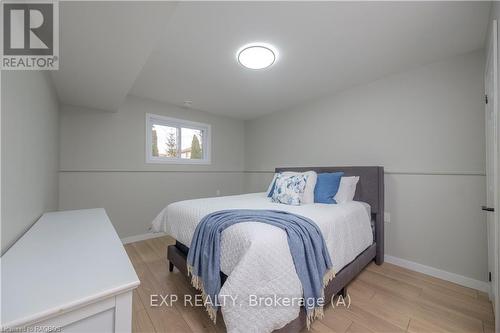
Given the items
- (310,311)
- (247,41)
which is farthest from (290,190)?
(247,41)

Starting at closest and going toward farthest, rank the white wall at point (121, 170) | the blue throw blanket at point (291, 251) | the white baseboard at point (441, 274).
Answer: the blue throw blanket at point (291, 251), the white baseboard at point (441, 274), the white wall at point (121, 170)

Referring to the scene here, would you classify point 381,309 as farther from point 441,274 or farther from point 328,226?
point 441,274

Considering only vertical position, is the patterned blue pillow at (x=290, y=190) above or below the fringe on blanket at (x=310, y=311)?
above

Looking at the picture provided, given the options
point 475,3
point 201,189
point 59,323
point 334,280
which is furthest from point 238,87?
point 59,323

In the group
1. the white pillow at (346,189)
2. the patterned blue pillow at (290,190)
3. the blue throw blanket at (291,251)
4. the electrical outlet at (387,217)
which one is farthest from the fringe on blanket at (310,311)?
the electrical outlet at (387,217)

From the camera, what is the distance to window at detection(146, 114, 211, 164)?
133 inches

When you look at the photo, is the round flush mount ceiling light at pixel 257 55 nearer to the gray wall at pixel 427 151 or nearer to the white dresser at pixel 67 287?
the gray wall at pixel 427 151

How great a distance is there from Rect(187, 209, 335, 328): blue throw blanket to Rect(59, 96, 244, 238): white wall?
2.05 m

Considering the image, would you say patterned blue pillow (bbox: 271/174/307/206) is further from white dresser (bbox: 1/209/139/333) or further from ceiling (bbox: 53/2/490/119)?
white dresser (bbox: 1/209/139/333)

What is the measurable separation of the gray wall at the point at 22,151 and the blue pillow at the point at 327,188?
235 cm

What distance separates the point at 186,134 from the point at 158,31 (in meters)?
2.55

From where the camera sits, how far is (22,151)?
1161 mm

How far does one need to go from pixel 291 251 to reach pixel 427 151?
79.4 inches

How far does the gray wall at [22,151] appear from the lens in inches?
37.2
